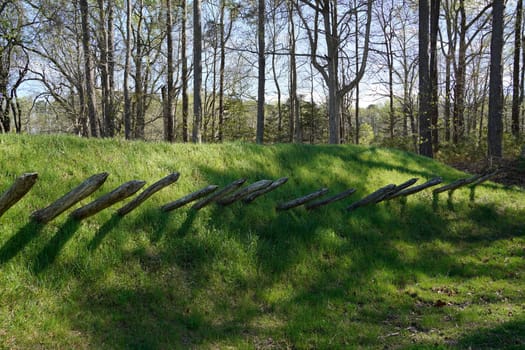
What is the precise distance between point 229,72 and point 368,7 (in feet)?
66.6

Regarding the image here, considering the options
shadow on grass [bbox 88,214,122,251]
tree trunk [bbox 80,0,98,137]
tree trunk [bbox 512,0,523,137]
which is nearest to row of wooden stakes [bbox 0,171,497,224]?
shadow on grass [bbox 88,214,122,251]

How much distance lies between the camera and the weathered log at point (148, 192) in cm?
506

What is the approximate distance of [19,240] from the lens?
4332 mm

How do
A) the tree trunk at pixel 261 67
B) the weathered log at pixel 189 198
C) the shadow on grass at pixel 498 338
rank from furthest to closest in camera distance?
the tree trunk at pixel 261 67 < the weathered log at pixel 189 198 < the shadow on grass at pixel 498 338

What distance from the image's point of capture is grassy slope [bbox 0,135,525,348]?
4.14 meters

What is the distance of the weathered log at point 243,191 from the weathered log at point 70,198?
2.38 meters

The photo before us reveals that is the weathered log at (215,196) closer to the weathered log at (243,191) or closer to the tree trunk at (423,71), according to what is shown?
the weathered log at (243,191)

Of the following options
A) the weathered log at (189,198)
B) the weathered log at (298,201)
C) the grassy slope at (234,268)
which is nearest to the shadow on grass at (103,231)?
the grassy slope at (234,268)

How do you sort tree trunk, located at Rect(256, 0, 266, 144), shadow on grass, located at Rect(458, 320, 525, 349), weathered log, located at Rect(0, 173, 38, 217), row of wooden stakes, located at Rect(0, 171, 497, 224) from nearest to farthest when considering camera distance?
weathered log, located at Rect(0, 173, 38, 217), row of wooden stakes, located at Rect(0, 171, 497, 224), shadow on grass, located at Rect(458, 320, 525, 349), tree trunk, located at Rect(256, 0, 266, 144)

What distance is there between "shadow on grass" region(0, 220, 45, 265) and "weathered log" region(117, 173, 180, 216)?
3.39 feet

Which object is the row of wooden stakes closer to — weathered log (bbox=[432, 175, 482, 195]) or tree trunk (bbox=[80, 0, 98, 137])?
weathered log (bbox=[432, 175, 482, 195])

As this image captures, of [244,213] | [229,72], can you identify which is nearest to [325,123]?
[229,72]

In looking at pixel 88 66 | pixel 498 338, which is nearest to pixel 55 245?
pixel 498 338

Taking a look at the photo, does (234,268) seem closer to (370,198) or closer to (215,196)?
(215,196)
